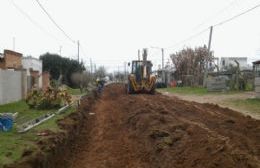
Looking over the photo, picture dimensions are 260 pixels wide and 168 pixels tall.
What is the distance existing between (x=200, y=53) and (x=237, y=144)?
57241mm

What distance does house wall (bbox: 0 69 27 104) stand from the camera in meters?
27.6

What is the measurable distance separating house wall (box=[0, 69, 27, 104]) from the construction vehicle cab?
918 cm

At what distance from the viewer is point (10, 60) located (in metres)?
32.9

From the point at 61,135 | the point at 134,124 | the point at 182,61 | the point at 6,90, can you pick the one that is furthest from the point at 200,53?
the point at 61,135

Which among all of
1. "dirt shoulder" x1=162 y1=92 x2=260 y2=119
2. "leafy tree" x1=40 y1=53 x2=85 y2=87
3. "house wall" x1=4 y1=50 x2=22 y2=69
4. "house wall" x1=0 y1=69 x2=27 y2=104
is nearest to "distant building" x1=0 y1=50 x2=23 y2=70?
"house wall" x1=4 y1=50 x2=22 y2=69

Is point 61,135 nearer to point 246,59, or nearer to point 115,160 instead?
point 115,160

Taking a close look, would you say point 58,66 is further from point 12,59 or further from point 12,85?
point 12,85

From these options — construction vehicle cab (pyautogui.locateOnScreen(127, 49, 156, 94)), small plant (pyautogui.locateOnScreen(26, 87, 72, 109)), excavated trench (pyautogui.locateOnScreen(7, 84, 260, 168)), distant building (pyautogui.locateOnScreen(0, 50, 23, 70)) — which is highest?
distant building (pyautogui.locateOnScreen(0, 50, 23, 70))

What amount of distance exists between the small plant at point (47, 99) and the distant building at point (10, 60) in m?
6.92

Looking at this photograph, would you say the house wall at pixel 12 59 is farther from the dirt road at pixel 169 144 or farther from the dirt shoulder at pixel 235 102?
the dirt road at pixel 169 144

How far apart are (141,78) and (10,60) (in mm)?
10933

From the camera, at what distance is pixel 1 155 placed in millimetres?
9953

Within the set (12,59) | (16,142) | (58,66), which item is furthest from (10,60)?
(58,66)

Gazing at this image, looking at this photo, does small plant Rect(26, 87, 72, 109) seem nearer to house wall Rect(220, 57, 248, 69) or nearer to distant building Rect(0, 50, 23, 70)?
distant building Rect(0, 50, 23, 70)
